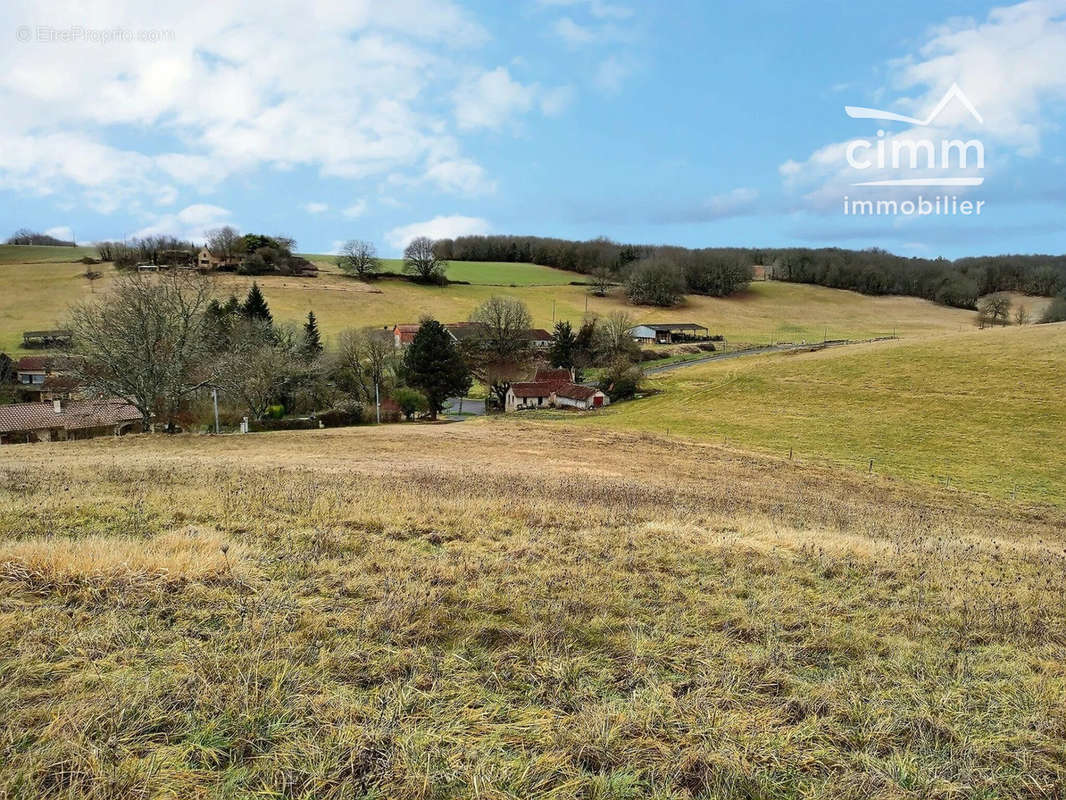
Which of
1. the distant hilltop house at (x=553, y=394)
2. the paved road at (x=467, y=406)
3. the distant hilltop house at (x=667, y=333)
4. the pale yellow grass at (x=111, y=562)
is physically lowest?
the paved road at (x=467, y=406)

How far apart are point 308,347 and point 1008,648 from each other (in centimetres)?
5957

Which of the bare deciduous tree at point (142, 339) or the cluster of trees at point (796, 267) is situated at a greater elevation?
the cluster of trees at point (796, 267)

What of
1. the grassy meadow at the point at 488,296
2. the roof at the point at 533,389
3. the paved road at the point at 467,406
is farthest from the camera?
the grassy meadow at the point at 488,296

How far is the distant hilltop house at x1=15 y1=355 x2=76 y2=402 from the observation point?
158 feet

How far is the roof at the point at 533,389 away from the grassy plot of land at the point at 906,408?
8.89 metres

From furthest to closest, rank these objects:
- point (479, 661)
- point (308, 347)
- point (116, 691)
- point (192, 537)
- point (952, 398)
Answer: point (308, 347) → point (952, 398) → point (192, 537) → point (479, 661) → point (116, 691)

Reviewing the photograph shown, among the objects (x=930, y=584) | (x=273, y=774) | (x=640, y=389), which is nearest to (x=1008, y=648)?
(x=930, y=584)

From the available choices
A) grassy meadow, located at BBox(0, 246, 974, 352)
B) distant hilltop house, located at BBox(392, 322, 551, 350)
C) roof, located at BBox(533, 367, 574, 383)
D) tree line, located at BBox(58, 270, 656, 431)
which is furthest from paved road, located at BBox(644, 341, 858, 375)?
distant hilltop house, located at BBox(392, 322, 551, 350)

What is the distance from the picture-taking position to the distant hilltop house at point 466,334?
239 ft

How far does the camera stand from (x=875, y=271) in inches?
5079

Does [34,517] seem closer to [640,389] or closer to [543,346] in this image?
[640,389]

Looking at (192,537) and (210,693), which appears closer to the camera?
(210,693)

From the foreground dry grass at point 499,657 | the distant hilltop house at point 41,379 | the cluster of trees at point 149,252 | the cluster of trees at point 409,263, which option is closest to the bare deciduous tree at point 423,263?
the cluster of trees at point 409,263

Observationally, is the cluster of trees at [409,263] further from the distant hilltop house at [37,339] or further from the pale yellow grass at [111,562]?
the pale yellow grass at [111,562]
